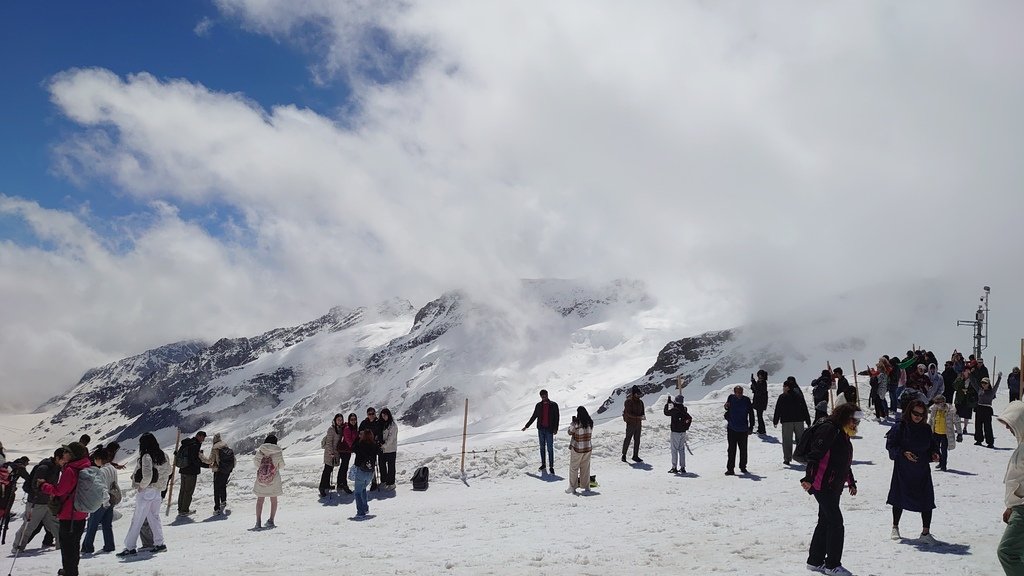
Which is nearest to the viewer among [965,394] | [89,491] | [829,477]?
[829,477]

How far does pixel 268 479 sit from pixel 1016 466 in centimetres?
1238

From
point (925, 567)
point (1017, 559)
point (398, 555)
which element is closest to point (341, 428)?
point (398, 555)

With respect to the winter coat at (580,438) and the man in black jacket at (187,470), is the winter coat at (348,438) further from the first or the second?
the winter coat at (580,438)

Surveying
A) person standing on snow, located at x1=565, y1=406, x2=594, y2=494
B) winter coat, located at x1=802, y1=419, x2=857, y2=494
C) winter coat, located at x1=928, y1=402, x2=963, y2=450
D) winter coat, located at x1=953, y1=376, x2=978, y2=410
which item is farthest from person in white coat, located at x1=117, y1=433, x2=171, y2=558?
winter coat, located at x1=953, y1=376, x2=978, y2=410

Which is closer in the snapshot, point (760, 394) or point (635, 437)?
point (635, 437)

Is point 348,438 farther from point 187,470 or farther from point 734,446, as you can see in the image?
point 734,446

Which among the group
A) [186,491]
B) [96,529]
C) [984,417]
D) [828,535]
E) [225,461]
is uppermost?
[984,417]

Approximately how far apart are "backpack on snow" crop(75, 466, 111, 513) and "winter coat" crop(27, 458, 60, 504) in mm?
1952

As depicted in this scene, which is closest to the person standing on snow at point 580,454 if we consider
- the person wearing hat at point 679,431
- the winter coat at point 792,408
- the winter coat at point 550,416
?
the winter coat at point 550,416

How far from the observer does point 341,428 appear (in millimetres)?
17703

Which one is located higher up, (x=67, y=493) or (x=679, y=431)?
(x=679, y=431)

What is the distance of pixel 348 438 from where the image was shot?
16.8m

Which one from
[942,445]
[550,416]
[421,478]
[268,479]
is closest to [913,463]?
[942,445]

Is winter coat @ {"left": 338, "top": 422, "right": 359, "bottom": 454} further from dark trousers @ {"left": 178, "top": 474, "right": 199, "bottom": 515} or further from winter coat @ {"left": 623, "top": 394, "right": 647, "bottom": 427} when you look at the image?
winter coat @ {"left": 623, "top": 394, "right": 647, "bottom": 427}
